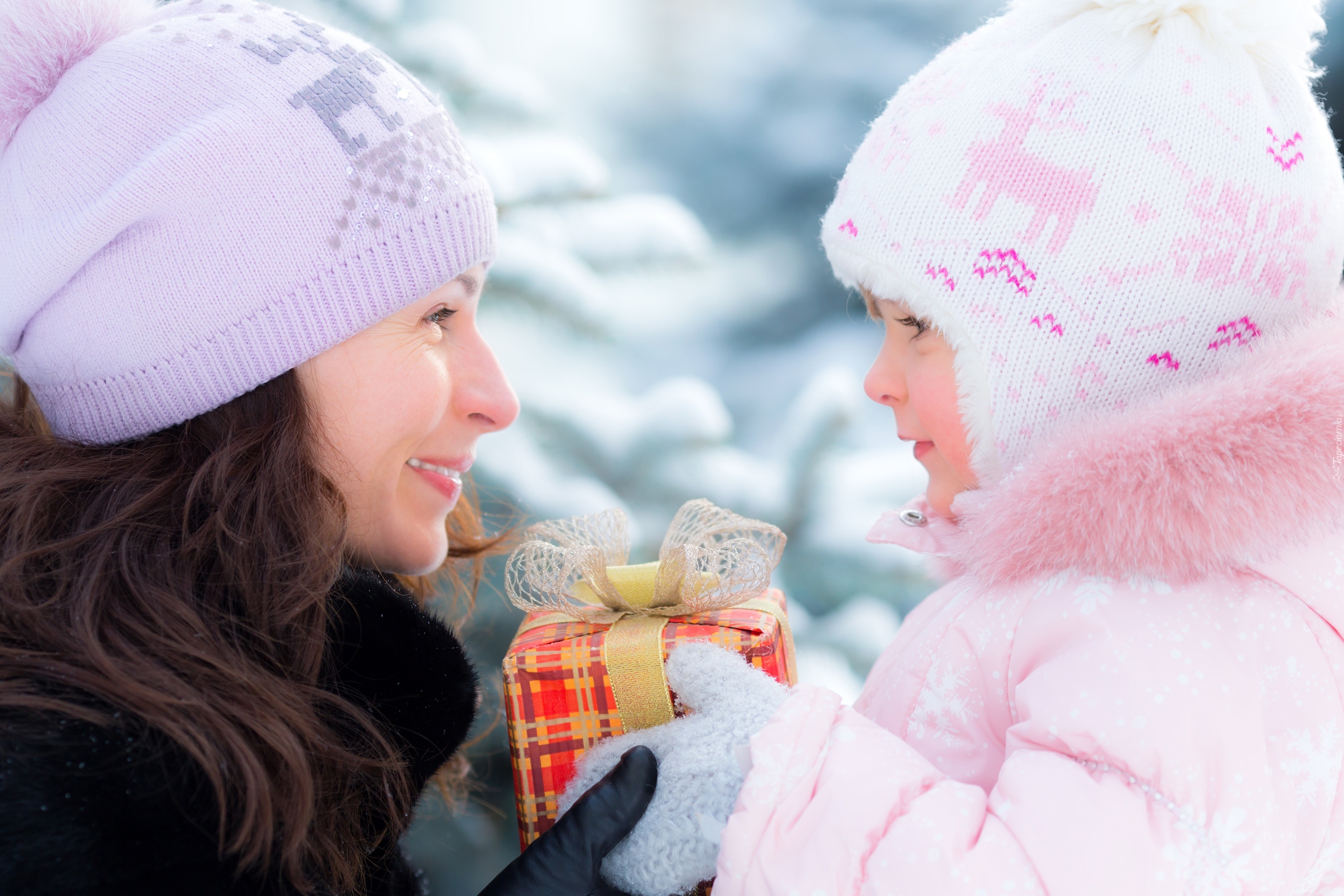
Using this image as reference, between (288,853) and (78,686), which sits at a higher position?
(78,686)

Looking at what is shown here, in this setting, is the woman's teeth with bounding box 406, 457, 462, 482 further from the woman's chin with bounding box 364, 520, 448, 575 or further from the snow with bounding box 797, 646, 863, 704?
the snow with bounding box 797, 646, 863, 704

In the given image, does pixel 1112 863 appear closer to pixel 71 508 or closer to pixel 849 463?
pixel 849 463

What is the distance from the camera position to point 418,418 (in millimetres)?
1109

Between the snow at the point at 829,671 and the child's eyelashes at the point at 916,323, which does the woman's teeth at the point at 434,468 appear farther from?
the snow at the point at 829,671

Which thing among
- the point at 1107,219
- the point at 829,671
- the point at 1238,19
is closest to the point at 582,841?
the point at 829,671

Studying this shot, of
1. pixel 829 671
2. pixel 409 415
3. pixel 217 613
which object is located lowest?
pixel 829 671

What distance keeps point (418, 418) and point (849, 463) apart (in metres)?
0.88

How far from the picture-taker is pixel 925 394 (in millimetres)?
1110

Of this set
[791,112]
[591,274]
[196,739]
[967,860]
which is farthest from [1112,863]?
[791,112]

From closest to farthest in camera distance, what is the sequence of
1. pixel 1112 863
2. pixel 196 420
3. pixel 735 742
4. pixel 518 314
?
1. pixel 1112 863
2. pixel 735 742
3. pixel 196 420
4. pixel 518 314

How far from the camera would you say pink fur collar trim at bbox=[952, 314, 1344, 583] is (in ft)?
2.80

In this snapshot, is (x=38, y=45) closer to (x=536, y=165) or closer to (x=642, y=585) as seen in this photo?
(x=536, y=165)

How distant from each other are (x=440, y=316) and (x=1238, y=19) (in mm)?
1026

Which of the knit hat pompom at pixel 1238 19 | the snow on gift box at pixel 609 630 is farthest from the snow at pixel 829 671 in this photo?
the knit hat pompom at pixel 1238 19
